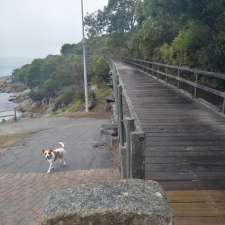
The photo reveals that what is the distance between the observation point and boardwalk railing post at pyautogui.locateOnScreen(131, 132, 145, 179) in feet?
10.3

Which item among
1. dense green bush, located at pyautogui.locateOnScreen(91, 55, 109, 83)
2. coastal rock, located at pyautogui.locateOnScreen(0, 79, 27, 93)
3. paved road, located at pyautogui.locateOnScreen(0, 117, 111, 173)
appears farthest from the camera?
coastal rock, located at pyautogui.locateOnScreen(0, 79, 27, 93)

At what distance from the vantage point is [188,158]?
4.59 metres

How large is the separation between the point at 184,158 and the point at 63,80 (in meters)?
46.5

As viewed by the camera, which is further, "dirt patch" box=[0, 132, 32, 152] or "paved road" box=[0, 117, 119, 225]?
"dirt patch" box=[0, 132, 32, 152]

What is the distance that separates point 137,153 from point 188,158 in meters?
1.64

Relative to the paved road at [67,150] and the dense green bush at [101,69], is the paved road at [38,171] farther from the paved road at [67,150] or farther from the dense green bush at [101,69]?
the dense green bush at [101,69]

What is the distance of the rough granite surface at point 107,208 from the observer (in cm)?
139

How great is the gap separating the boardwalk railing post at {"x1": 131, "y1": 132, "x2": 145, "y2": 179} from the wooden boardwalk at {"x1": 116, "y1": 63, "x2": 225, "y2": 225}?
19.0 inches

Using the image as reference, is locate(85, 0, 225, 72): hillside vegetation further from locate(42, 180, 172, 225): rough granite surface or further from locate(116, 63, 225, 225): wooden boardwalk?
locate(42, 180, 172, 225): rough granite surface

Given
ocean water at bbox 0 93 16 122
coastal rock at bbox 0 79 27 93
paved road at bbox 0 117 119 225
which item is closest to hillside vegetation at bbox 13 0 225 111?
paved road at bbox 0 117 119 225

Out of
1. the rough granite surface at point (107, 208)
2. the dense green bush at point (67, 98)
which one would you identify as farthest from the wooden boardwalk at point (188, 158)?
the dense green bush at point (67, 98)

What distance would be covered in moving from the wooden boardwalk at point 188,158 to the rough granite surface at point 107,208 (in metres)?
1.64

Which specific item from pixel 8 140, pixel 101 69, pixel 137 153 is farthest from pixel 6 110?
pixel 137 153

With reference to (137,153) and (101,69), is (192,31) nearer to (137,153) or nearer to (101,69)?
(137,153)
